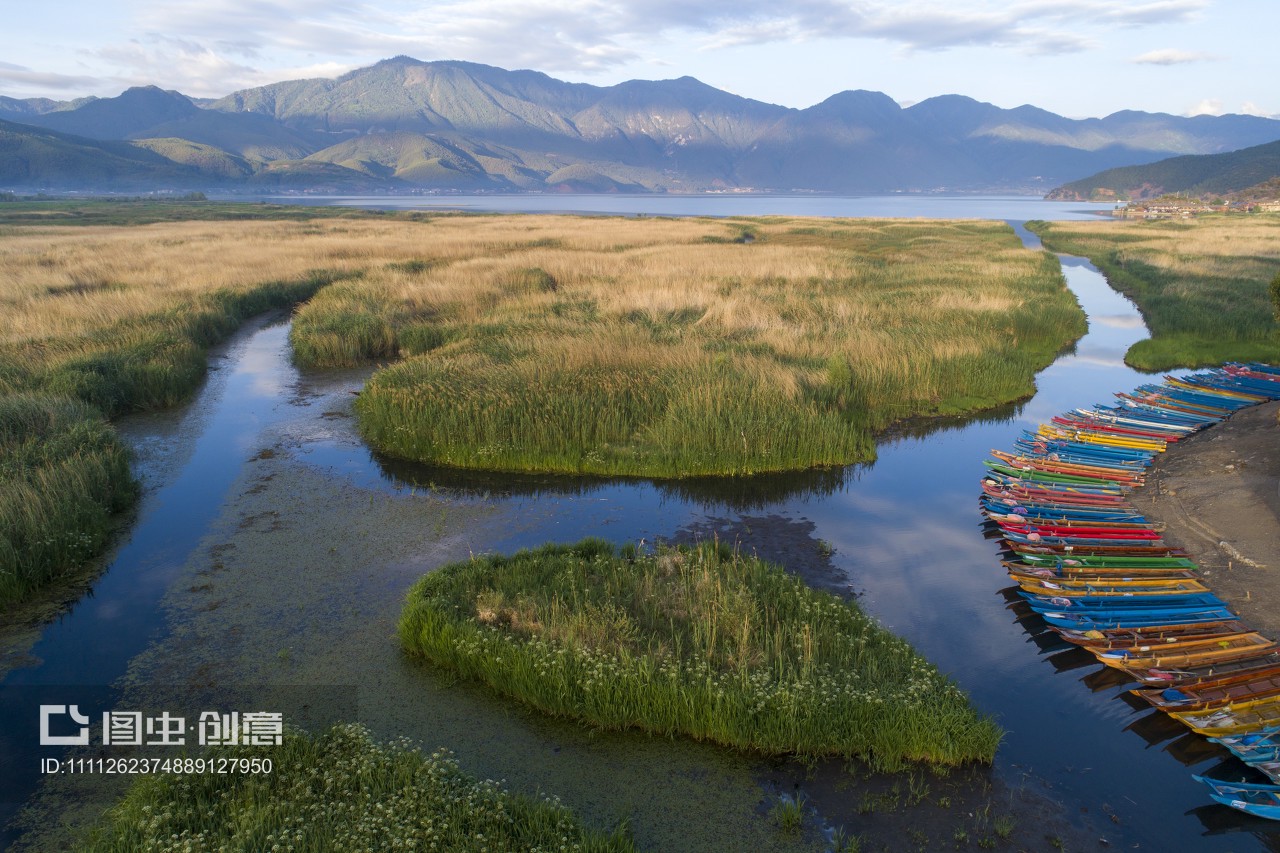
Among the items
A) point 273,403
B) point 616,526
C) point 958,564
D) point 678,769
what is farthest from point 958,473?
point 273,403

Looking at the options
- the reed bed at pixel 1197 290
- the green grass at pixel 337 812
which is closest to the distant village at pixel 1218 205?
the reed bed at pixel 1197 290

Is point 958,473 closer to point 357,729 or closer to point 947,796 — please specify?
point 947,796

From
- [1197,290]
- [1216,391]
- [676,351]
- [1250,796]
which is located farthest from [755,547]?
[1197,290]

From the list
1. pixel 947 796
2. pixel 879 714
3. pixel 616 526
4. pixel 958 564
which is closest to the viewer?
pixel 947 796

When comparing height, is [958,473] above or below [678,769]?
above

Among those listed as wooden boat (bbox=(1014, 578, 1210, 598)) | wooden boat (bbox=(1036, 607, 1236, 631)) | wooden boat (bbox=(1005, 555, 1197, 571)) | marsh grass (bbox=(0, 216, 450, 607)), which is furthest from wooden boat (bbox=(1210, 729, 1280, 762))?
marsh grass (bbox=(0, 216, 450, 607))
